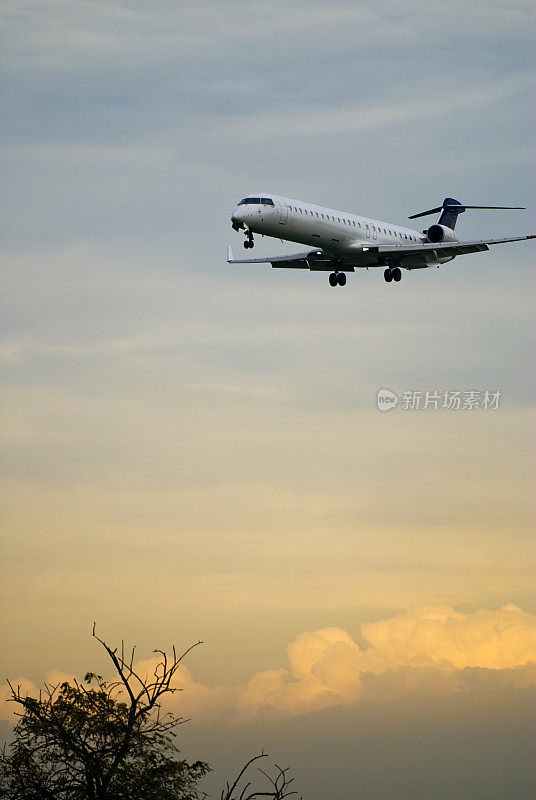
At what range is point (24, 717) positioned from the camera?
101 ft

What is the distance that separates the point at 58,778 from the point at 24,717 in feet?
6.05

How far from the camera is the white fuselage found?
210 ft

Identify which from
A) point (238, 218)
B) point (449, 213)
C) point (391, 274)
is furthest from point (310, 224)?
point (449, 213)

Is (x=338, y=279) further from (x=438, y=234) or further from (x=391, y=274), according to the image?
(x=438, y=234)

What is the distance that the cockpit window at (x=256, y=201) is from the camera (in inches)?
2522

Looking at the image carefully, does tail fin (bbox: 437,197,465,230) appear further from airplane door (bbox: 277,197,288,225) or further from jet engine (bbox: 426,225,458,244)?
airplane door (bbox: 277,197,288,225)

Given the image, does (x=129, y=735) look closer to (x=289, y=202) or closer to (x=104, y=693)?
(x=104, y=693)

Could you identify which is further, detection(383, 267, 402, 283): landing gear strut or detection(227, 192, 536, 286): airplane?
detection(383, 267, 402, 283): landing gear strut

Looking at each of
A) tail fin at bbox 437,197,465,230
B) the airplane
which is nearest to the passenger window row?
the airplane

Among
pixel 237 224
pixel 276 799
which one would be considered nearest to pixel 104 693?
pixel 276 799

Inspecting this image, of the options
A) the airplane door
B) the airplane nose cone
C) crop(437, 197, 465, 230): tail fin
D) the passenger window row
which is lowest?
the airplane nose cone

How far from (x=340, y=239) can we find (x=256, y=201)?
6737 millimetres

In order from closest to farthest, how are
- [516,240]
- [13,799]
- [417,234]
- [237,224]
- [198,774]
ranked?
[13,799] < [198,774] < [237,224] < [516,240] < [417,234]

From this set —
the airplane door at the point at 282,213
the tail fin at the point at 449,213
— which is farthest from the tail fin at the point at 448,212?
the airplane door at the point at 282,213
